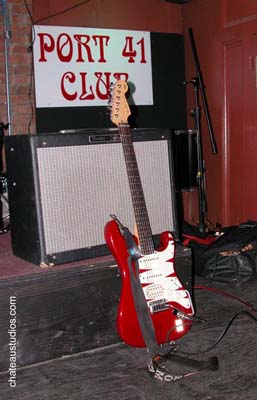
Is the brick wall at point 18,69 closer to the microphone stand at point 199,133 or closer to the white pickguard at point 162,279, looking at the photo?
the microphone stand at point 199,133

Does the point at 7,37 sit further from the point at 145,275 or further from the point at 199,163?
the point at 145,275

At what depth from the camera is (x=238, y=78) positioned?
333 cm

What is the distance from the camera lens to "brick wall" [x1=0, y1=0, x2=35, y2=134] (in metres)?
3.38

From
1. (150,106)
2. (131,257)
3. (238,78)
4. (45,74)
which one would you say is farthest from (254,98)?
(131,257)

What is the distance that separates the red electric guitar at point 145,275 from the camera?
1.62m

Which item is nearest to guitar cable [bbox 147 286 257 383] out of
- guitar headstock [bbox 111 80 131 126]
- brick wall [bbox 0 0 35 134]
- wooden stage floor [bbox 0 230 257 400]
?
wooden stage floor [bbox 0 230 257 400]

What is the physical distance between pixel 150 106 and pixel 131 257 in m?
2.38

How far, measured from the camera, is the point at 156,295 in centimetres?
167

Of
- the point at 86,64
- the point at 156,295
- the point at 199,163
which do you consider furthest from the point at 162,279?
the point at 86,64

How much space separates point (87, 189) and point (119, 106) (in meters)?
0.35

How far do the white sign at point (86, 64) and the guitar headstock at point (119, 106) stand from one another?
5.69 ft

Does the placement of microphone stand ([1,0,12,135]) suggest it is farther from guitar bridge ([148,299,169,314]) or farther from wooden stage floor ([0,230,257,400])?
guitar bridge ([148,299,169,314])

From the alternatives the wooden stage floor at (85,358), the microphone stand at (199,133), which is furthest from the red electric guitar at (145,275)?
the microphone stand at (199,133)

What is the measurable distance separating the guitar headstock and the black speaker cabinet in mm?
46
